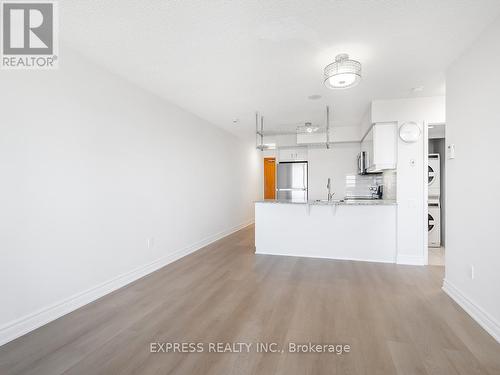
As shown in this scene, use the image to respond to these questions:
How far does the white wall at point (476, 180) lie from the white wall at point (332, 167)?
355cm

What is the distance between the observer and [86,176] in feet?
9.11

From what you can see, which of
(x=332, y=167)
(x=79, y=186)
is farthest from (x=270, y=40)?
(x=332, y=167)

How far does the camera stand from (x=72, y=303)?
8.57 ft

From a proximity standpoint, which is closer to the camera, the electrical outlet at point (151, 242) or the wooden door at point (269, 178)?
the electrical outlet at point (151, 242)

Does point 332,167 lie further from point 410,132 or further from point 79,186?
point 79,186

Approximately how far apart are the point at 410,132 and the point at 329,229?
1924 millimetres

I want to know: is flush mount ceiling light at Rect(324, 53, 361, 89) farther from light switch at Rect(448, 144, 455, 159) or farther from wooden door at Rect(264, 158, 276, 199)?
wooden door at Rect(264, 158, 276, 199)

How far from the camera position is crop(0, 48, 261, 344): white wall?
2.17 meters

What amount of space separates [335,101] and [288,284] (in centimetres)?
295

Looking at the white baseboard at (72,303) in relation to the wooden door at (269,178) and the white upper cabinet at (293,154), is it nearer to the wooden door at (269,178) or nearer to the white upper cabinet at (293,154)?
the white upper cabinet at (293,154)

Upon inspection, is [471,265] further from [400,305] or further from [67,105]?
[67,105]

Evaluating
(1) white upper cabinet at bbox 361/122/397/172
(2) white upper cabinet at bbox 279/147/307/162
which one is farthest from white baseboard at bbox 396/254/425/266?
(2) white upper cabinet at bbox 279/147/307/162

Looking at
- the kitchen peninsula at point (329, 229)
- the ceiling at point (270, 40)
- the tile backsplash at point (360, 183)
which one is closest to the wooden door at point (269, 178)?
the tile backsplash at point (360, 183)

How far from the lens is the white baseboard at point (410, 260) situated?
4027 mm
